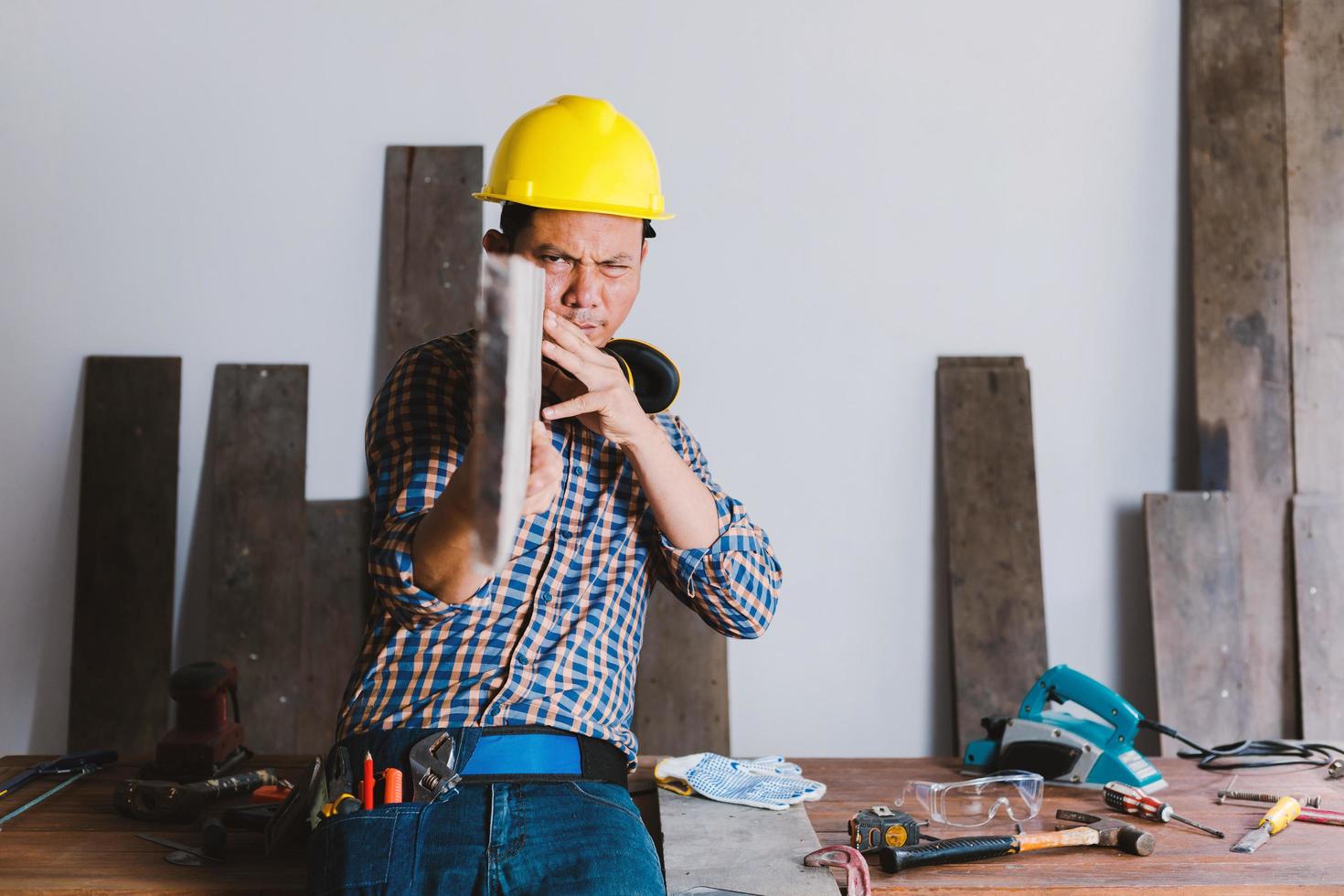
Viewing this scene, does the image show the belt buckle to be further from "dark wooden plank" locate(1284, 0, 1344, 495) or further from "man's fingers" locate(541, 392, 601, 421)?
"dark wooden plank" locate(1284, 0, 1344, 495)

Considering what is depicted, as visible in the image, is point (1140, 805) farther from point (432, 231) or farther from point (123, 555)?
point (123, 555)

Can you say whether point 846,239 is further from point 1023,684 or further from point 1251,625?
point 1251,625

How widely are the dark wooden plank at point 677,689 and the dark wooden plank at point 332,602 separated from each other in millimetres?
799

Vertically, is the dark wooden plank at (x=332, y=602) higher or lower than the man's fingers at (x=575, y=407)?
lower

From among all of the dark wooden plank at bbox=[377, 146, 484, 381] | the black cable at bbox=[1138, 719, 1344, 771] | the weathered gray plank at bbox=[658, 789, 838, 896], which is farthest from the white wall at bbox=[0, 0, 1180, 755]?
the weathered gray plank at bbox=[658, 789, 838, 896]

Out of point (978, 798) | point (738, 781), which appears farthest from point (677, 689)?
point (978, 798)

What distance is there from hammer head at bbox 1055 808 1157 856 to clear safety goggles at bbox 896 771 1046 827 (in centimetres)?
9

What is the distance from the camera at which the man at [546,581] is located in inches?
57.5

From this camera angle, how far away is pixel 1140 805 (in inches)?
79.4

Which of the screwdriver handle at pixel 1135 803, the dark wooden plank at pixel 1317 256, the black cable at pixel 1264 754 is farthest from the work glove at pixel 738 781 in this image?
the dark wooden plank at pixel 1317 256

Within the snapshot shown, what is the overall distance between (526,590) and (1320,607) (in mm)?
2604

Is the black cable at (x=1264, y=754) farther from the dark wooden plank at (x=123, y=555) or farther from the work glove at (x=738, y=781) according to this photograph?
the dark wooden plank at (x=123, y=555)

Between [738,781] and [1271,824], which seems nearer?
[1271,824]

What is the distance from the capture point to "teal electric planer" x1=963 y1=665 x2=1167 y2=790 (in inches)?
85.9
